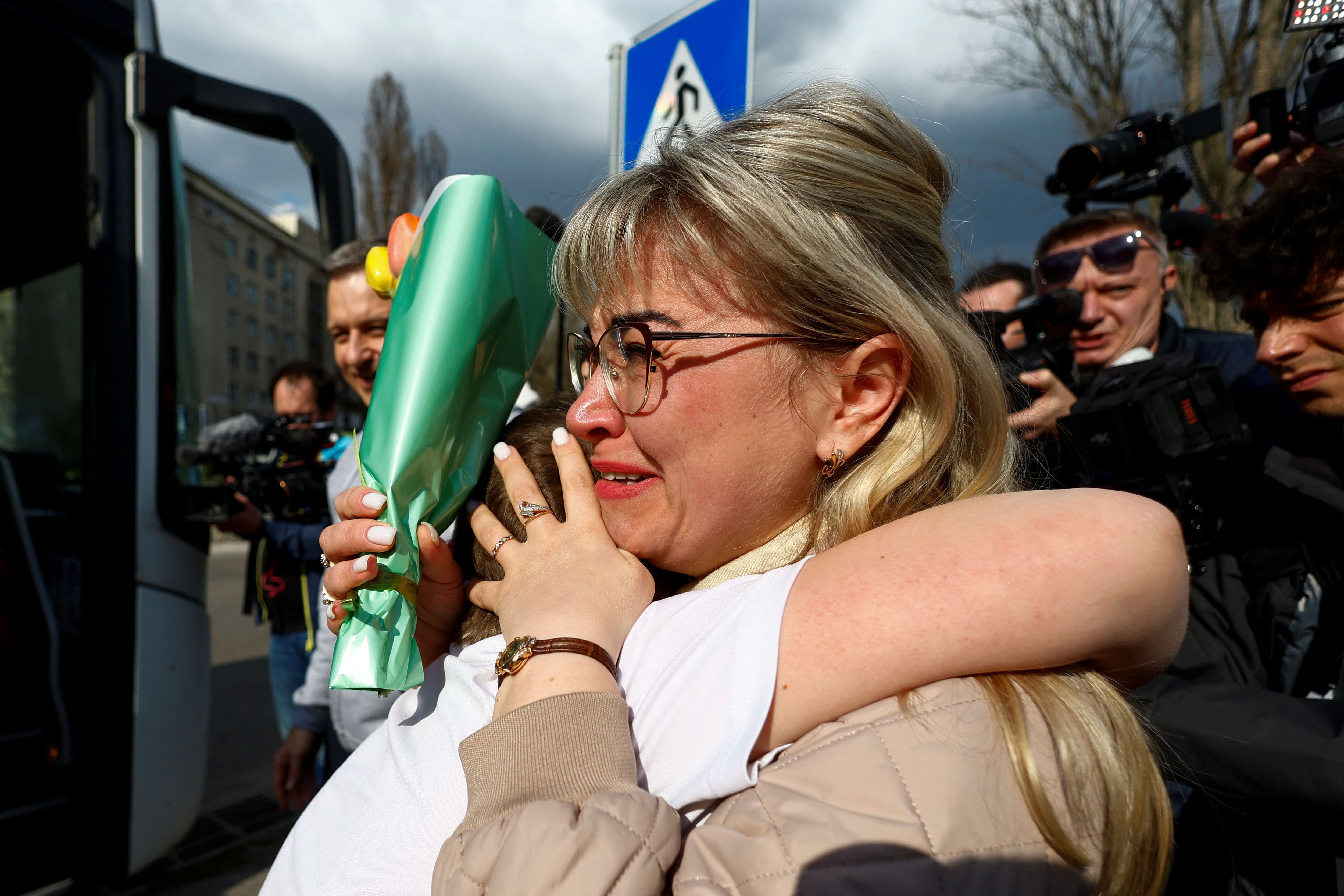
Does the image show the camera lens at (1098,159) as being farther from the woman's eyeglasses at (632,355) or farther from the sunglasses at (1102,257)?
the woman's eyeglasses at (632,355)

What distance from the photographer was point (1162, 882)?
979 millimetres

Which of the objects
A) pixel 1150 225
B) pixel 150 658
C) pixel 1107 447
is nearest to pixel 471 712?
pixel 1107 447

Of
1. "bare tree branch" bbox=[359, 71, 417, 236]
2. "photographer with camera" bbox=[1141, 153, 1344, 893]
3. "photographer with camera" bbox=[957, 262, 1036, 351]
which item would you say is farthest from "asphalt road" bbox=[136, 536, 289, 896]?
"bare tree branch" bbox=[359, 71, 417, 236]

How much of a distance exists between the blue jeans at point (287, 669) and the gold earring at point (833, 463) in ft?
9.95

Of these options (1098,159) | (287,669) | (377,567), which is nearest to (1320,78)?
(1098,159)

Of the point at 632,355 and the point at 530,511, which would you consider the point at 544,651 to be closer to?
the point at 530,511

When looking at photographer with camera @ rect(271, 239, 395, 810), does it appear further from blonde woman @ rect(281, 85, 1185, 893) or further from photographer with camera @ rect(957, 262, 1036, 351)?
photographer with camera @ rect(957, 262, 1036, 351)

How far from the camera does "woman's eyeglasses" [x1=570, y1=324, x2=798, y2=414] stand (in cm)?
121

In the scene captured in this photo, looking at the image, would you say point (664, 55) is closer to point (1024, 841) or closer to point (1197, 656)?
point (1197, 656)

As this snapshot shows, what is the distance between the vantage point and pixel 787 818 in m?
0.86

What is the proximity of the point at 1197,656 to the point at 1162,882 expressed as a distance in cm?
99

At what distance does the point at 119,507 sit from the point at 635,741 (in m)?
2.62

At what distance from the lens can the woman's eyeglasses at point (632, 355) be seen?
3.97ft

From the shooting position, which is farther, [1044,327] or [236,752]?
[236,752]
